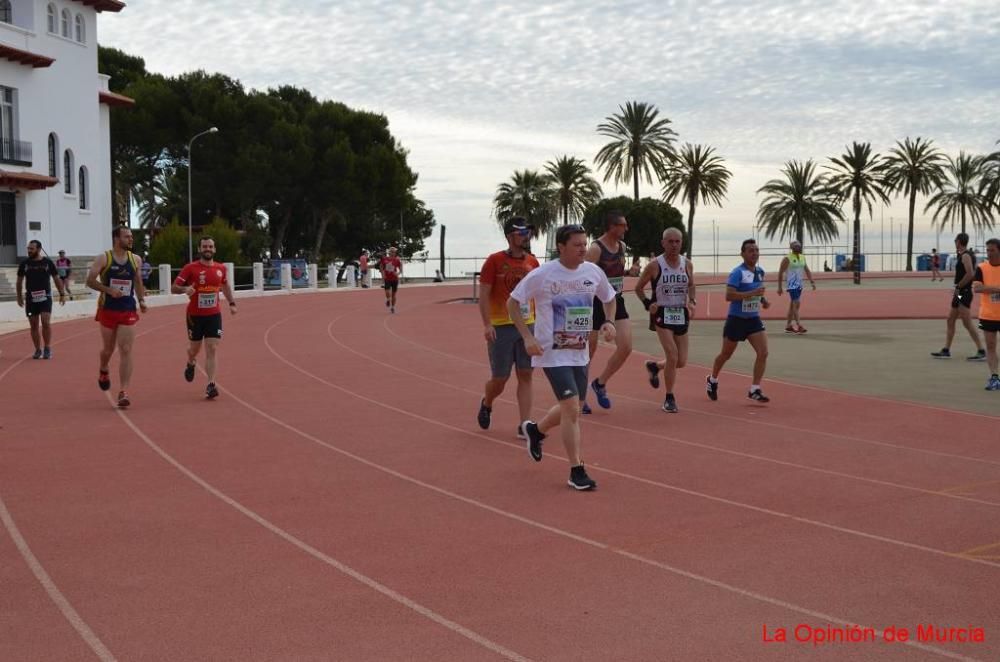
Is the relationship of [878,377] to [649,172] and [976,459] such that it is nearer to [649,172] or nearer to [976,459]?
[976,459]

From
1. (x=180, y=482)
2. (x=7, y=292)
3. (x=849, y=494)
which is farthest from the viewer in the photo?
(x=7, y=292)

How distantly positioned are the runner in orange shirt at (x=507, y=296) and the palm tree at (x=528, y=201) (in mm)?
79301

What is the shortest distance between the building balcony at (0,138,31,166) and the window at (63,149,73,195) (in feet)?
9.72

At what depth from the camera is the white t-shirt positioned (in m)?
7.86

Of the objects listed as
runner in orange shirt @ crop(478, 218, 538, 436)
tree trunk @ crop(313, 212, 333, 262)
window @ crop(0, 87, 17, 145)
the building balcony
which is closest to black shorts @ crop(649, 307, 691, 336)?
runner in orange shirt @ crop(478, 218, 538, 436)

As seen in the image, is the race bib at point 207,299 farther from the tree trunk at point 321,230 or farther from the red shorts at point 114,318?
the tree trunk at point 321,230

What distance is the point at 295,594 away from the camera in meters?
5.52

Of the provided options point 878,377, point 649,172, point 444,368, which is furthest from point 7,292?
point 649,172

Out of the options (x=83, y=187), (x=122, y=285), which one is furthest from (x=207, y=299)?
(x=83, y=187)

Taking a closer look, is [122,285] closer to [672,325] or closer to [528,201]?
[672,325]

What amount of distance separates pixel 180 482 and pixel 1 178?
120ft

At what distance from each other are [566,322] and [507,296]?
1966mm

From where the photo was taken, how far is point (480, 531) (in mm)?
6805

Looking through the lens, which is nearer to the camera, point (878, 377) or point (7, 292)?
point (878, 377)
